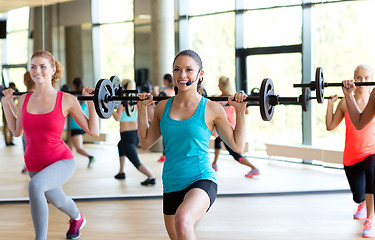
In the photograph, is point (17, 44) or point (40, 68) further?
point (17, 44)

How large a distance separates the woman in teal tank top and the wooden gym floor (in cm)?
147

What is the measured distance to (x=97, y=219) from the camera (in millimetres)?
4418

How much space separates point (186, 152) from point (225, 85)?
12.1 feet

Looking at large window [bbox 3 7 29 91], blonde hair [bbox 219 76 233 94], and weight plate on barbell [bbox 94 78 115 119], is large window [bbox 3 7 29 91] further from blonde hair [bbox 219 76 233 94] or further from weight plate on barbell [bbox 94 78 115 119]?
weight plate on barbell [bbox 94 78 115 119]

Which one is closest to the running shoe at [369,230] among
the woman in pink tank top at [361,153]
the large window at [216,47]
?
the woman in pink tank top at [361,153]

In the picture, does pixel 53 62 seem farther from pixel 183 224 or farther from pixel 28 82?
pixel 28 82

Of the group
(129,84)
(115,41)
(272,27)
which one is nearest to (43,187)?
(129,84)

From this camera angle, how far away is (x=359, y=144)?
388cm

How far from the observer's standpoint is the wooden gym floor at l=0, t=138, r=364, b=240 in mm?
3988

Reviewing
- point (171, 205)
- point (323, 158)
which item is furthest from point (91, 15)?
point (171, 205)

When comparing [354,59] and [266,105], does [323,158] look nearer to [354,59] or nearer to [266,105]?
[354,59]

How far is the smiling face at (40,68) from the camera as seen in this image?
3.23m

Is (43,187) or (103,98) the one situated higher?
(103,98)

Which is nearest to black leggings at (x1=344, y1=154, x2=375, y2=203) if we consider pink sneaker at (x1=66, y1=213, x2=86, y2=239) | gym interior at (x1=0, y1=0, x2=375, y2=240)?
gym interior at (x1=0, y1=0, x2=375, y2=240)
